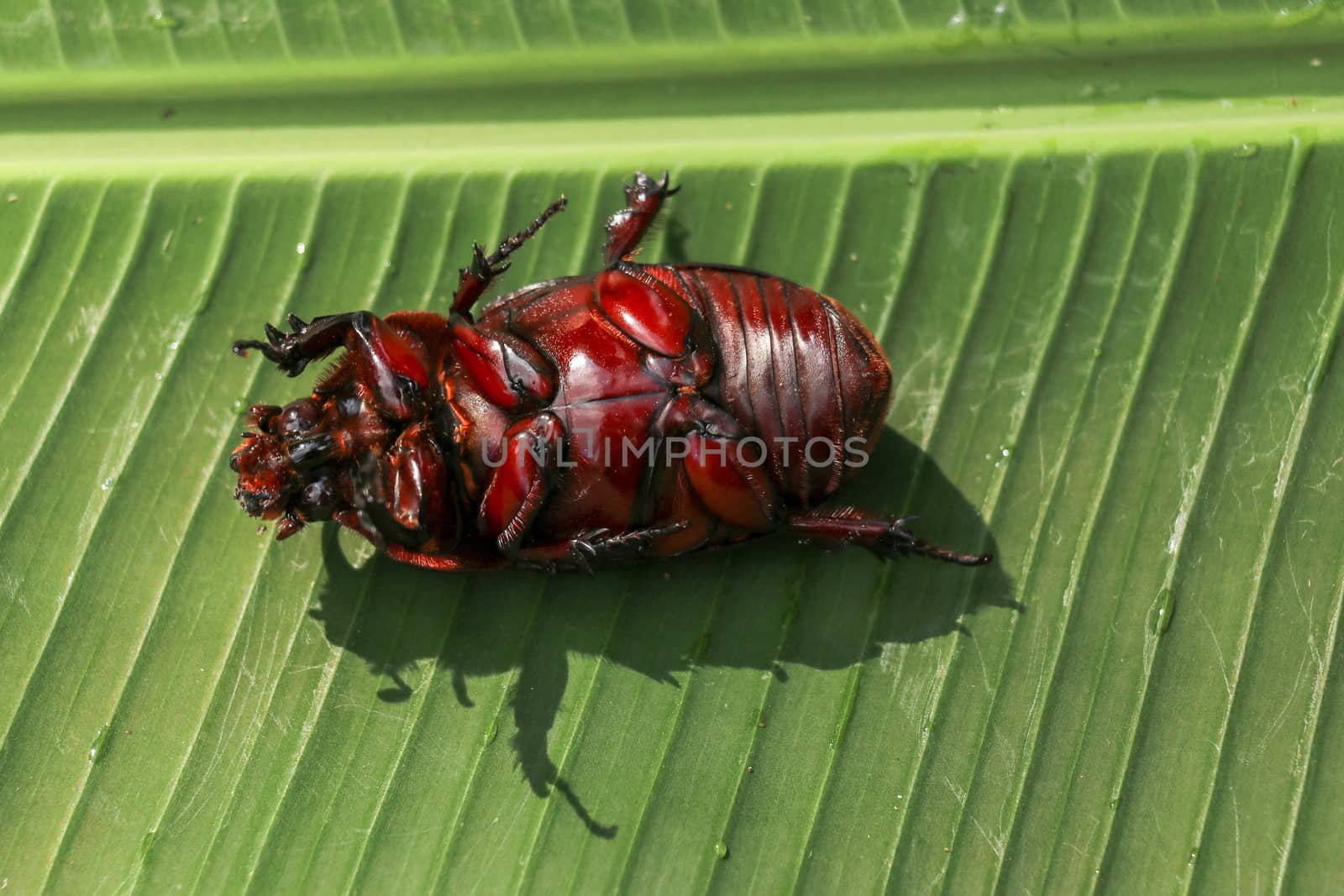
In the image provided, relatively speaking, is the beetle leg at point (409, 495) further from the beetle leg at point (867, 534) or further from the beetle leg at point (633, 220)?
the beetle leg at point (867, 534)

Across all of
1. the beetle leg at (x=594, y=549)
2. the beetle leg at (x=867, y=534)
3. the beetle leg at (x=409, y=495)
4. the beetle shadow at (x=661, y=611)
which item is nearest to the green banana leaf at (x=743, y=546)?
the beetle shadow at (x=661, y=611)


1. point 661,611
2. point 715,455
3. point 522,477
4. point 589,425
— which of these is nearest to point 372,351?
point 522,477

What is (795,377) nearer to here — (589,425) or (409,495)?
(589,425)

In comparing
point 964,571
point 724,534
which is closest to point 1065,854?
point 964,571

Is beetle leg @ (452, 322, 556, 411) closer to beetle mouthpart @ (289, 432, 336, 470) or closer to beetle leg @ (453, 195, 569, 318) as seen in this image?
beetle leg @ (453, 195, 569, 318)

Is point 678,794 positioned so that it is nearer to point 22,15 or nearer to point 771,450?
point 771,450
